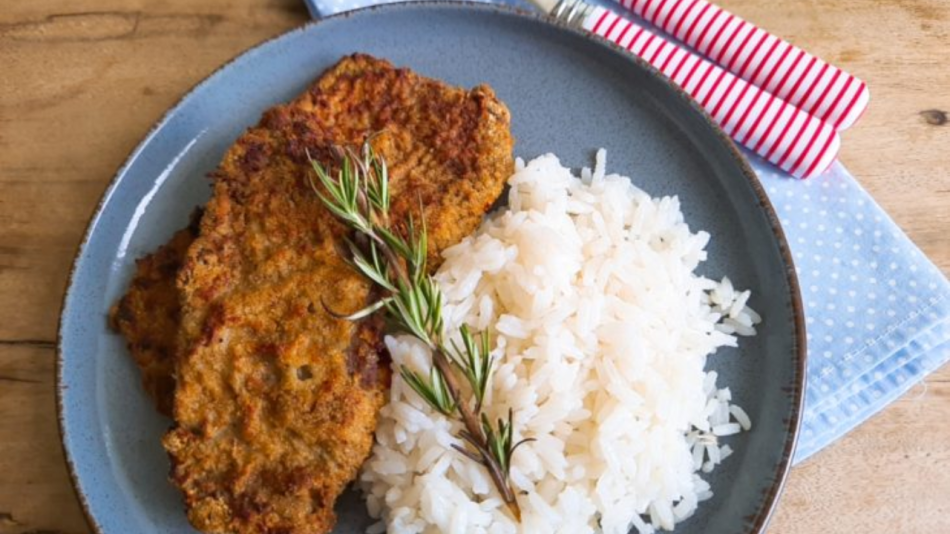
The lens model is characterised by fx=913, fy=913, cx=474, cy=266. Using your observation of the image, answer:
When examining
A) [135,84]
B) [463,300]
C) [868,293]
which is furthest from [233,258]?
[868,293]

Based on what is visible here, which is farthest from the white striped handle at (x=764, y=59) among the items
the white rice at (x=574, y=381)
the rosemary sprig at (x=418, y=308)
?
the rosemary sprig at (x=418, y=308)

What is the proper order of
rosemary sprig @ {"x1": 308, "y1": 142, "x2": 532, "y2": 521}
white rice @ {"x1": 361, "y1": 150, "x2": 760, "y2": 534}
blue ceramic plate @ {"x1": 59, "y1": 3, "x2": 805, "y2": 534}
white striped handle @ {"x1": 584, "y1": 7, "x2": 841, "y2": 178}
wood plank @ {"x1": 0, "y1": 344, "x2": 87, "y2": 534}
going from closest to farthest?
rosemary sprig @ {"x1": 308, "y1": 142, "x2": 532, "y2": 521} → white rice @ {"x1": 361, "y1": 150, "x2": 760, "y2": 534} → blue ceramic plate @ {"x1": 59, "y1": 3, "x2": 805, "y2": 534} → wood plank @ {"x1": 0, "y1": 344, "x2": 87, "y2": 534} → white striped handle @ {"x1": 584, "y1": 7, "x2": 841, "y2": 178}

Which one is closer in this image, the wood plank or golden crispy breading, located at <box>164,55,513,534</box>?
golden crispy breading, located at <box>164,55,513,534</box>

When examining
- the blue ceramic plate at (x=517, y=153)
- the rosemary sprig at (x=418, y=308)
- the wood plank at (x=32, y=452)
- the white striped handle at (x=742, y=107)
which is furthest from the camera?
the white striped handle at (x=742, y=107)

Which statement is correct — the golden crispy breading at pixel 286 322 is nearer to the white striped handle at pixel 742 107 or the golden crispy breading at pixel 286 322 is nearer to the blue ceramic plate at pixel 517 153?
the blue ceramic plate at pixel 517 153

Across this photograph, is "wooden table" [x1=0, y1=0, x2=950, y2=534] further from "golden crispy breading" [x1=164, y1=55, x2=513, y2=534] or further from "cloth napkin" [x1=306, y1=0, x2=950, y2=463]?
"golden crispy breading" [x1=164, y1=55, x2=513, y2=534]

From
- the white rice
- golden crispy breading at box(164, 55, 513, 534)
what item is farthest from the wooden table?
golden crispy breading at box(164, 55, 513, 534)

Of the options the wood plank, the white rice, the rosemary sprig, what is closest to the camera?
the rosemary sprig

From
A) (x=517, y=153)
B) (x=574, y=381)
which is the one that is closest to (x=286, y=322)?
(x=574, y=381)
